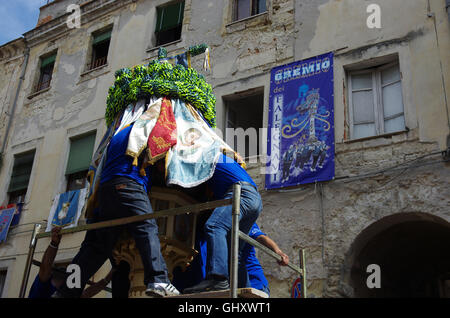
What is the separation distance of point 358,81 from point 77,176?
6288mm

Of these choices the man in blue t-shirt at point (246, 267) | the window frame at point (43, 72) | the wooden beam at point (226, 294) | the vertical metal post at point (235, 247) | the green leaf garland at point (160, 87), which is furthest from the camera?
the window frame at point (43, 72)

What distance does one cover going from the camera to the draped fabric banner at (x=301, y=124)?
331 inches

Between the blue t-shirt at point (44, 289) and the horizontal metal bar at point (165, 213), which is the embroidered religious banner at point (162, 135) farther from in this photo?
the blue t-shirt at point (44, 289)

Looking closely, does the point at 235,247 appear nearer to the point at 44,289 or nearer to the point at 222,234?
the point at 222,234

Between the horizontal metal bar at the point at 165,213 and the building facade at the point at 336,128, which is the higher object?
the building facade at the point at 336,128

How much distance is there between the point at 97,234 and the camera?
16.2 ft

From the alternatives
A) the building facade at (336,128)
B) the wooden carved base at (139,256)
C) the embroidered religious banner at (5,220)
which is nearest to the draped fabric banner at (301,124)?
the building facade at (336,128)

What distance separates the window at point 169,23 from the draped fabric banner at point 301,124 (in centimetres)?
344

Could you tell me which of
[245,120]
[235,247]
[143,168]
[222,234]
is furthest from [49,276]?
[245,120]

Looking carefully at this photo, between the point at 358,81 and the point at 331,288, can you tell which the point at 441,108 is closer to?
the point at 358,81

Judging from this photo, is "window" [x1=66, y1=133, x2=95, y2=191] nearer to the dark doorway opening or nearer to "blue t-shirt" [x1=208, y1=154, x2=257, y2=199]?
the dark doorway opening

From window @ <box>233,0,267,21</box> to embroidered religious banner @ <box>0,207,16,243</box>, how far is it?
642 centimetres
